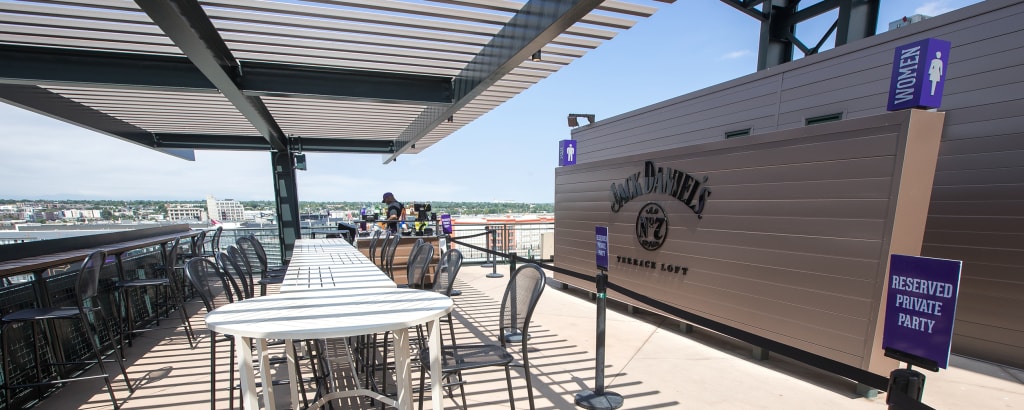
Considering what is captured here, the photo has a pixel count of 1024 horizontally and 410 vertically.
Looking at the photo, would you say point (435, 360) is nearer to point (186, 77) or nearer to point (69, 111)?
point (186, 77)

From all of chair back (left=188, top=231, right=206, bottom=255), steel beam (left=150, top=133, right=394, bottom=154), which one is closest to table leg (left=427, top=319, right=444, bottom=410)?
chair back (left=188, top=231, right=206, bottom=255)

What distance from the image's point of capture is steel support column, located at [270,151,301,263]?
Answer: 7.65 metres

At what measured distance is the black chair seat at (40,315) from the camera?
7.72 feet

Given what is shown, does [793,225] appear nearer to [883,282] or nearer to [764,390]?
[883,282]

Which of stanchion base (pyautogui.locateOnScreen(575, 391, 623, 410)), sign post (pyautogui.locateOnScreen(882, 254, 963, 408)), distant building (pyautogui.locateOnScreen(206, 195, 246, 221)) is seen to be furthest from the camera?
distant building (pyautogui.locateOnScreen(206, 195, 246, 221))

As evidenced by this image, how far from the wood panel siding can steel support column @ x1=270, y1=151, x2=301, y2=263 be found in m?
7.01

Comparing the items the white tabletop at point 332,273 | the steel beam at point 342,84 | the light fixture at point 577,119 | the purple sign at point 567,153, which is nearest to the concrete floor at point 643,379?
the white tabletop at point 332,273

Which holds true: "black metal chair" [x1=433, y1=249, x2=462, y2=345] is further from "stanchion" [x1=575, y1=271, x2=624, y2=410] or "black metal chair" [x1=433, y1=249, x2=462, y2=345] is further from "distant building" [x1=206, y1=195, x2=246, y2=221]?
"distant building" [x1=206, y1=195, x2=246, y2=221]

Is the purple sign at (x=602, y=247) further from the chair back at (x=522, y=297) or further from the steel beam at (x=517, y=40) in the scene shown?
the steel beam at (x=517, y=40)

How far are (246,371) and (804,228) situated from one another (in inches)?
157

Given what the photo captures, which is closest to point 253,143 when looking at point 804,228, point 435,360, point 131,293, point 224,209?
point 131,293

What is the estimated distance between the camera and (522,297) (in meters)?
2.21

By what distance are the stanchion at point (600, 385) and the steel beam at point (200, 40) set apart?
10.6 ft

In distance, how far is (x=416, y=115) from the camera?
5957 mm
